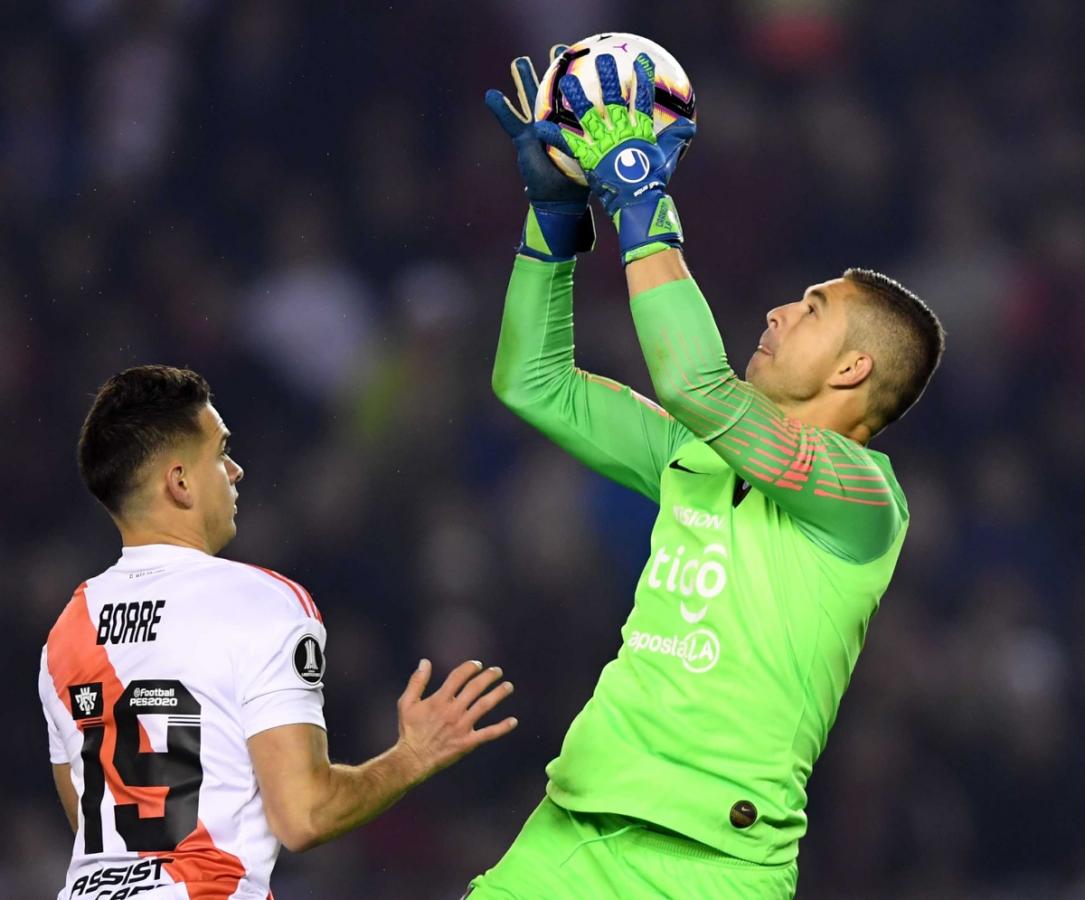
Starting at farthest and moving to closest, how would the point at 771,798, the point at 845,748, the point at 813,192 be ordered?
the point at 813,192
the point at 845,748
the point at 771,798

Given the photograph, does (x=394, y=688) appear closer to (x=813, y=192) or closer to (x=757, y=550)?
(x=813, y=192)

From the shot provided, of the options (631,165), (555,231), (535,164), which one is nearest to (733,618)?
(631,165)

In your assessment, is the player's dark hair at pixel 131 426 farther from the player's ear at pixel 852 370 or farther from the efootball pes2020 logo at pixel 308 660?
the player's ear at pixel 852 370

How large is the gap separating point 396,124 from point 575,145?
3.72 meters

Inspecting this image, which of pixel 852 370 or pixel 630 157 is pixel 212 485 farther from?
pixel 852 370

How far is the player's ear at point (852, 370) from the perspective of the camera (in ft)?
9.76

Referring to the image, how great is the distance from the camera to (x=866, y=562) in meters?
2.89

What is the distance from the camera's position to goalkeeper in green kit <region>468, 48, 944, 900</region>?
2.76 m

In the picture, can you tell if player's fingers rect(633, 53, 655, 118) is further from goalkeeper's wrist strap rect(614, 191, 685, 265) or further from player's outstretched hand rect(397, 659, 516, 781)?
player's outstretched hand rect(397, 659, 516, 781)

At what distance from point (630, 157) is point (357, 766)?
1224mm

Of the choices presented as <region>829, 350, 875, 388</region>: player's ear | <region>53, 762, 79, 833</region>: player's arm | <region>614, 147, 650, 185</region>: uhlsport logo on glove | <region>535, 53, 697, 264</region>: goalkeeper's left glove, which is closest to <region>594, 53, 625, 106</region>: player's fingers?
<region>535, 53, 697, 264</region>: goalkeeper's left glove

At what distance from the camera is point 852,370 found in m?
2.98

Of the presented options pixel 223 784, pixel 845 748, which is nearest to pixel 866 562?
pixel 223 784

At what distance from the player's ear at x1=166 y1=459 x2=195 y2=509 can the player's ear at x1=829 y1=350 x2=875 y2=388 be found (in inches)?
50.0
